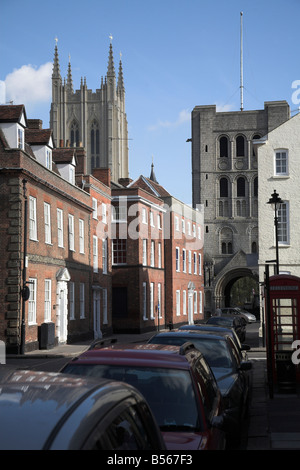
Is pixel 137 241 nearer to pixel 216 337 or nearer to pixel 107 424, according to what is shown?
pixel 216 337

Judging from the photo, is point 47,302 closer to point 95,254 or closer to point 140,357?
point 95,254

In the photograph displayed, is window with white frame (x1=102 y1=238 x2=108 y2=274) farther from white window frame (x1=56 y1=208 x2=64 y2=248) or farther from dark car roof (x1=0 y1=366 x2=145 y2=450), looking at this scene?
dark car roof (x1=0 y1=366 x2=145 y2=450)

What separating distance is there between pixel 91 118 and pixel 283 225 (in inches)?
4126

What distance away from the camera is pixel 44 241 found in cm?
3400

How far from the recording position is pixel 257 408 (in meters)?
14.8

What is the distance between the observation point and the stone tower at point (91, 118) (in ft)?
452

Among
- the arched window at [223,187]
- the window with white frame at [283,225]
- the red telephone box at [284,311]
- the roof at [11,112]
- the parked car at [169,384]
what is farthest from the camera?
the arched window at [223,187]

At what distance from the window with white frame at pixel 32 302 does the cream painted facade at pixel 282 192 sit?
1251cm

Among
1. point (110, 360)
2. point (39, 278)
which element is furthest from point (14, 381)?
point (39, 278)

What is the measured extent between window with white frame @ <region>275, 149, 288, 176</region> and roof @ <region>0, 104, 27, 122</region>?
14350 millimetres

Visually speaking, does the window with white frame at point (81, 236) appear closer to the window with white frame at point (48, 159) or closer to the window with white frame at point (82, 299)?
the window with white frame at point (82, 299)

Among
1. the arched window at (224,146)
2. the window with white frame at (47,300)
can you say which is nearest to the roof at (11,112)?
the window with white frame at (47,300)

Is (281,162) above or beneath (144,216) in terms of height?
above

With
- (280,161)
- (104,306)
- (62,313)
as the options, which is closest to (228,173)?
(104,306)
